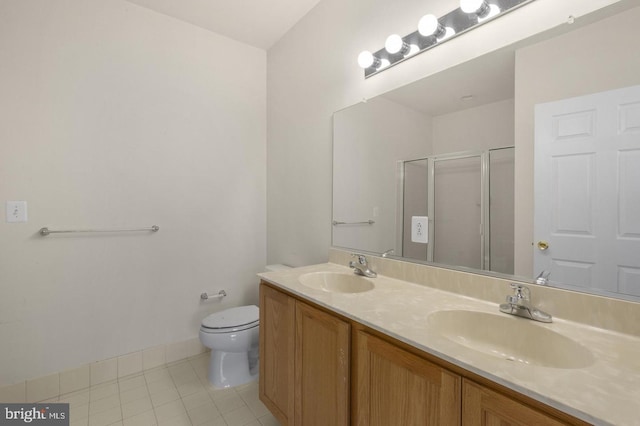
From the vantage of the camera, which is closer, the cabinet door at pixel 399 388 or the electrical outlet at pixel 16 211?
the cabinet door at pixel 399 388

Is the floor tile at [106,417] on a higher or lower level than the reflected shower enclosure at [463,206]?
lower

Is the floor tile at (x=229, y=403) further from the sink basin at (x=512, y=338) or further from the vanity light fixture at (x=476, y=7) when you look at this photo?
the vanity light fixture at (x=476, y=7)

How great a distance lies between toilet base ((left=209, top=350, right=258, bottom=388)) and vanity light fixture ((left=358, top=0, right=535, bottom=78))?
1.98 metres

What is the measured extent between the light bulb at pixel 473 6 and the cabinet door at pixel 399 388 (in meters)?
1.28

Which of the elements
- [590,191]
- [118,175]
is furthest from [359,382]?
[118,175]

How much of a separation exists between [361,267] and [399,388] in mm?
745

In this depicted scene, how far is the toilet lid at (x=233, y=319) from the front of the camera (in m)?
1.80

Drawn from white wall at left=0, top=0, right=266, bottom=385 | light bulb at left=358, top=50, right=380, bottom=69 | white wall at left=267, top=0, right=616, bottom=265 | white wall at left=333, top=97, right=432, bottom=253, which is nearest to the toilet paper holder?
white wall at left=0, top=0, right=266, bottom=385

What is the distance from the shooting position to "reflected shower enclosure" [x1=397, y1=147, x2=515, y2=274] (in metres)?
1.08

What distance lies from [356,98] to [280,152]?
2.89ft

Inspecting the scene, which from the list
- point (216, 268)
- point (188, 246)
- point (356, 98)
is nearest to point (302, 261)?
point (216, 268)

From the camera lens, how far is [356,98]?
67.1 inches

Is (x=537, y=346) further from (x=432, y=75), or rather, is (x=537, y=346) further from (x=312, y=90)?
(x=312, y=90)

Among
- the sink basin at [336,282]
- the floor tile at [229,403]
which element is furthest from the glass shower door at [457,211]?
the floor tile at [229,403]
